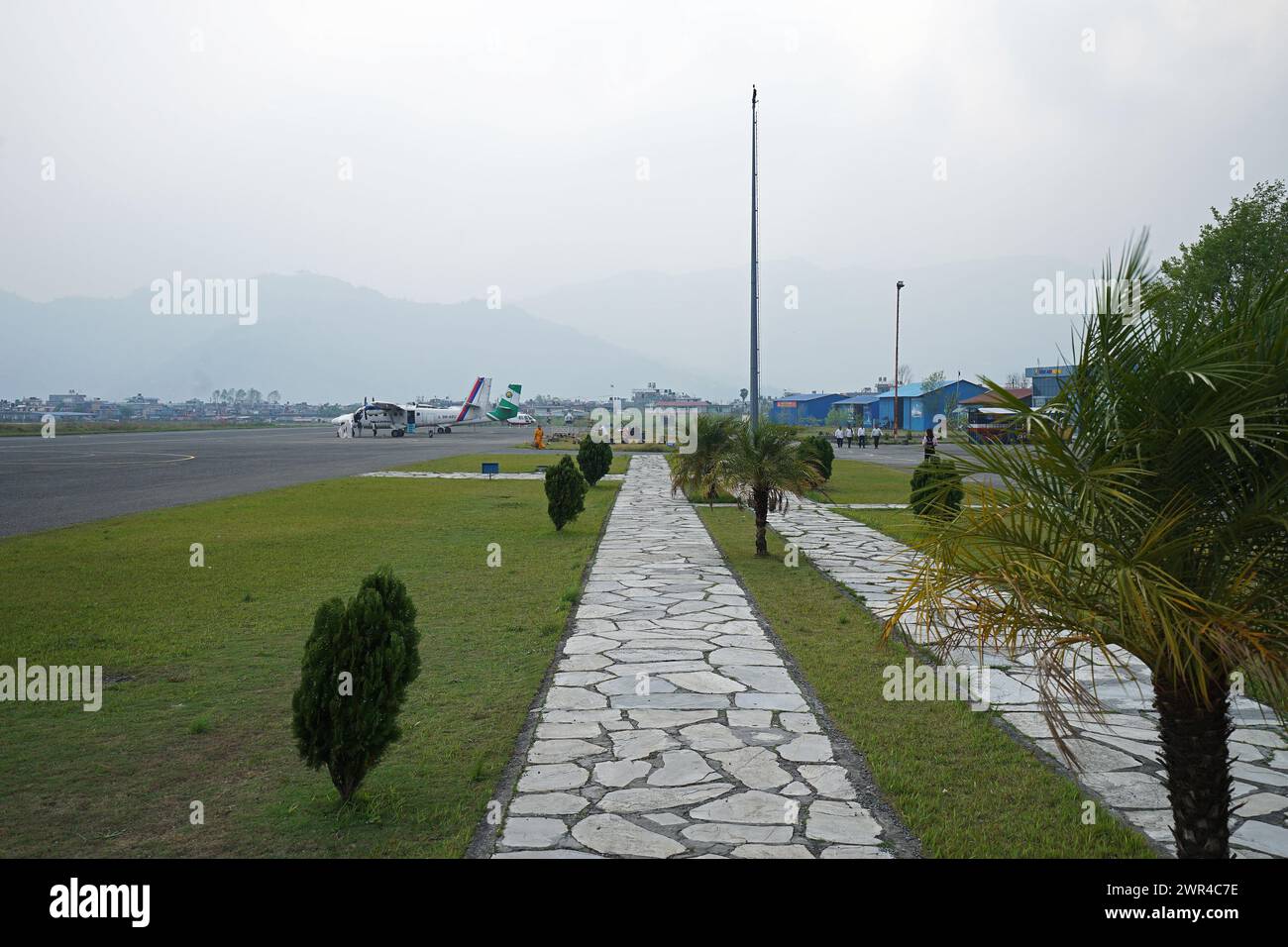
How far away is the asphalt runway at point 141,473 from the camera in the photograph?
17909mm

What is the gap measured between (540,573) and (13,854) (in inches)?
295

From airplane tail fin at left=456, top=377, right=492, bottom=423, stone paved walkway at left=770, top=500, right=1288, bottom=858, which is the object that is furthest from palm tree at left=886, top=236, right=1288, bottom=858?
airplane tail fin at left=456, top=377, right=492, bottom=423

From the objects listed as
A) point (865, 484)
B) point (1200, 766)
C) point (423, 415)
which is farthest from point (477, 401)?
point (1200, 766)

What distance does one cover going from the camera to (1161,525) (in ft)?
9.75

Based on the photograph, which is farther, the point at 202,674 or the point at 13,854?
the point at 202,674

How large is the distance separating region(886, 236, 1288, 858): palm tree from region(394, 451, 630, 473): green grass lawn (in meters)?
24.7

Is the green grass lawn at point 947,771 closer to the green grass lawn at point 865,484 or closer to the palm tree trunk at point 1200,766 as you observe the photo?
the palm tree trunk at point 1200,766

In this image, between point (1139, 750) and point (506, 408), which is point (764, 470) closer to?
point (1139, 750)

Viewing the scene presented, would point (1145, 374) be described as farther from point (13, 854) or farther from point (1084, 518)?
point (13, 854)

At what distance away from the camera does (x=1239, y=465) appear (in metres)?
3.10

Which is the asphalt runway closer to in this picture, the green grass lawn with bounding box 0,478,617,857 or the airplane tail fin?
the green grass lawn with bounding box 0,478,617,857

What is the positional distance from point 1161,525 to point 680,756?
116 inches

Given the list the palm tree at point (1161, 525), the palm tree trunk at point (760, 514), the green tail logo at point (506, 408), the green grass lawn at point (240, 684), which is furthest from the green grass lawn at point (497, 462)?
the green tail logo at point (506, 408)
